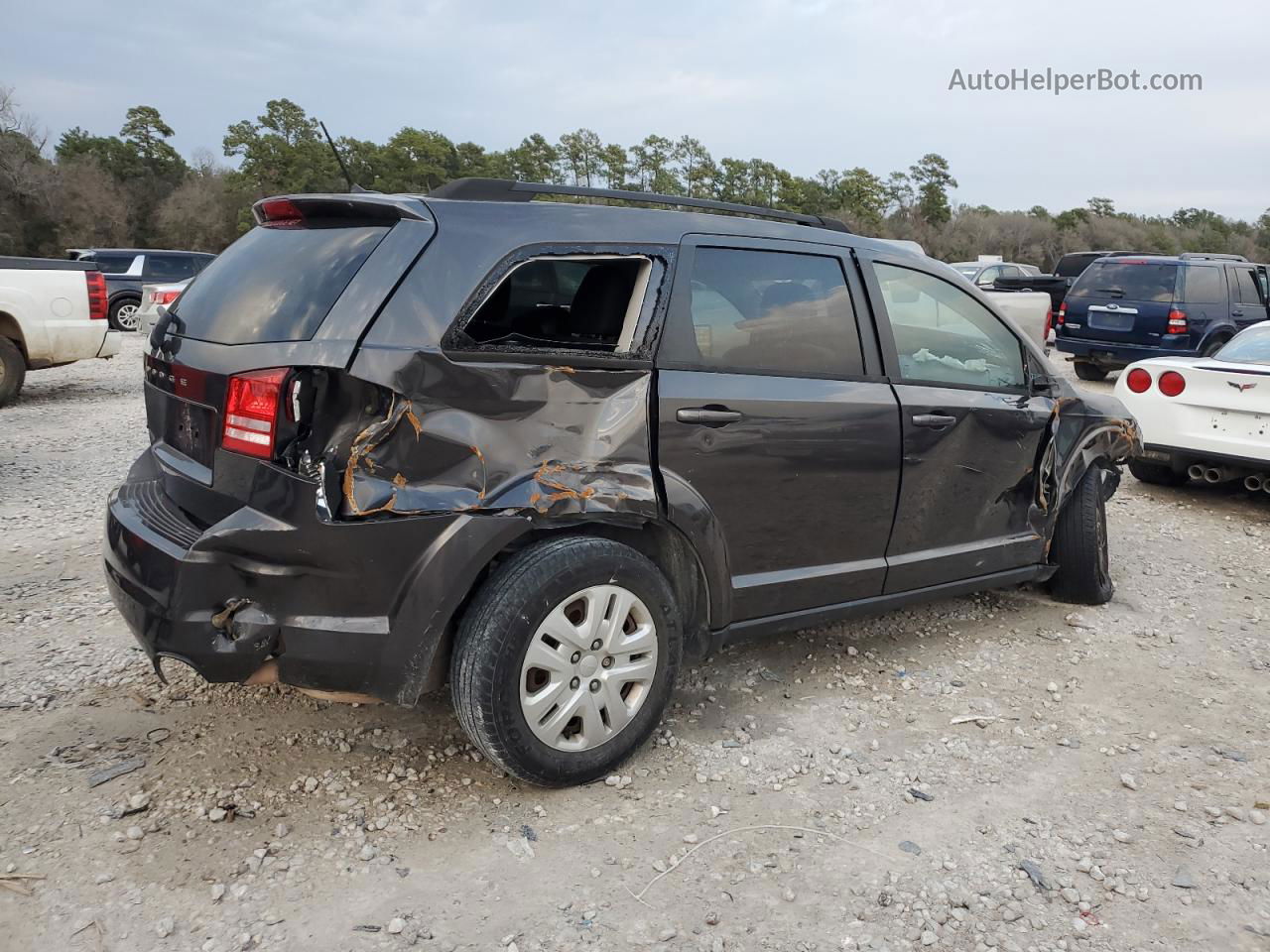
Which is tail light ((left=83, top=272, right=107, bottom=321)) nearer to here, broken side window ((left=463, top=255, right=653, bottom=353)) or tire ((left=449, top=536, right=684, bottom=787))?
broken side window ((left=463, top=255, right=653, bottom=353))

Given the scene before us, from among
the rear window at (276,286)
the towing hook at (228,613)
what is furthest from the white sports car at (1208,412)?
the towing hook at (228,613)

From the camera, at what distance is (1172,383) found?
672cm

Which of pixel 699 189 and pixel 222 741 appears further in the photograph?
pixel 699 189

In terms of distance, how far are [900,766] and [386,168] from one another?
35.4 meters

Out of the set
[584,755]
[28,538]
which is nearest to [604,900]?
[584,755]

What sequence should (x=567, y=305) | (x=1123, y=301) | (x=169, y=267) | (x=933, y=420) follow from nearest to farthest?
(x=567, y=305), (x=933, y=420), (x=1123, y=301), (x=169, y=267)

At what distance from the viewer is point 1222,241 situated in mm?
57812

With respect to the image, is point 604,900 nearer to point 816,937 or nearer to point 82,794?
point 816,937

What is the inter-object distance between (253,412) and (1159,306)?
12620 millimetres

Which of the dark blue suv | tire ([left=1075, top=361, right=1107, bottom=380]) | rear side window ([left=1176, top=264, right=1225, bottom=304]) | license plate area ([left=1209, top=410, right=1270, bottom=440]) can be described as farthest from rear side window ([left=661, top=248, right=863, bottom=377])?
tire ([left=1075, top=361, right=1107, bottom=380])

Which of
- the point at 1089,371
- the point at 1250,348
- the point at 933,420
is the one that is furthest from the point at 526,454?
the point at 1089,371

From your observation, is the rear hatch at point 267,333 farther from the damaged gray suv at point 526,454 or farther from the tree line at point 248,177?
the tree line at point 248,177

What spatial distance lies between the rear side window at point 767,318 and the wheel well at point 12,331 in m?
8.84

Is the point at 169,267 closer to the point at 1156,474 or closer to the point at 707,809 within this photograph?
the point at 1156,474
